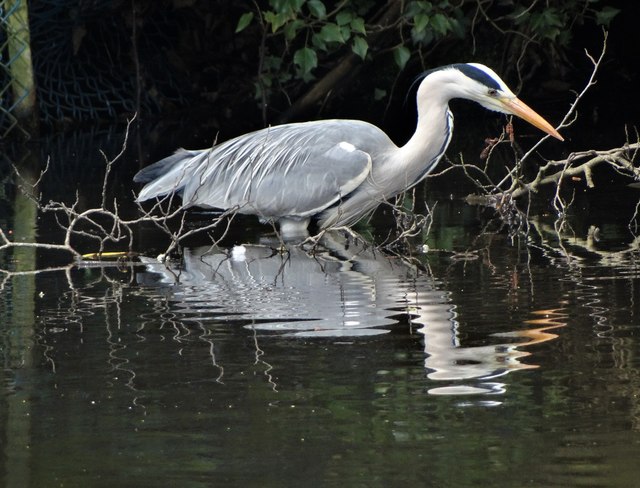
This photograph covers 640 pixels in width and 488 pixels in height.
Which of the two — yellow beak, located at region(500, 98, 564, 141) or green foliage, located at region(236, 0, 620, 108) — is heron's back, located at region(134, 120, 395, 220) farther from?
green foliage, located at region(236, 0, 620, 108)

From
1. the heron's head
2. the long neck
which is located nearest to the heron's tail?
the long neck

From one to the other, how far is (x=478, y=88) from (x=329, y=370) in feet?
12.0

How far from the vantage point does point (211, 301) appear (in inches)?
253

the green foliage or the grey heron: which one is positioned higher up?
the green foliage

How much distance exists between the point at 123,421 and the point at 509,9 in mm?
12528

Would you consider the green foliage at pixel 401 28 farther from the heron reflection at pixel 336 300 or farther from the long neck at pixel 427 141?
the heron reflection at pixel 336 300

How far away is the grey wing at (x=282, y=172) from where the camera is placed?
328 inches

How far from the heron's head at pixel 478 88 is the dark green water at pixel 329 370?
962mm

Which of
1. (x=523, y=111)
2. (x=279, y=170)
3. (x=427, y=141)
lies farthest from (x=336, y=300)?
(x=279, y=170)

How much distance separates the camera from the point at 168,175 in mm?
8891

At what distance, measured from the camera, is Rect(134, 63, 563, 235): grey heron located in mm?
8312

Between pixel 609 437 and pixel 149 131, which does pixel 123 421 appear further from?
pixel 149 131

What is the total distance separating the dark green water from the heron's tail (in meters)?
1.11

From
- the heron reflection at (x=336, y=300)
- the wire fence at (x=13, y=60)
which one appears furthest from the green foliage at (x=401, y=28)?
the heron reflection at (x=336, y=300)
